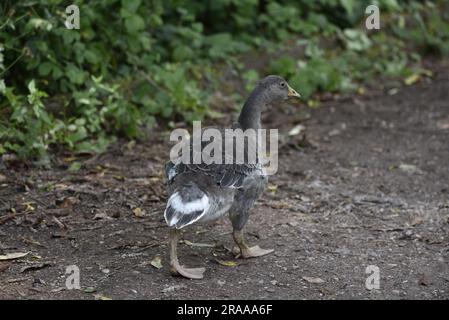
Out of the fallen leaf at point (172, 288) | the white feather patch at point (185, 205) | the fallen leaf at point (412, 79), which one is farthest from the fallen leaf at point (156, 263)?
the fallen leaf at point (412, 79)

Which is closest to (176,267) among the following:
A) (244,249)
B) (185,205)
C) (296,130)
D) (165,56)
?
(185,205)

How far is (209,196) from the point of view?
17.7 feet

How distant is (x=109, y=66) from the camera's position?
28.5 ft

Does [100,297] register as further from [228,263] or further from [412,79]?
[412,79]

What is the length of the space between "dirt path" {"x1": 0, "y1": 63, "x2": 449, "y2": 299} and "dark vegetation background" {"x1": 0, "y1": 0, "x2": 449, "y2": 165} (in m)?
A: 0.45

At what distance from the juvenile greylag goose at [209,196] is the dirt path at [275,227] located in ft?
0.51

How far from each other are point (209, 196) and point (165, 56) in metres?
4.92

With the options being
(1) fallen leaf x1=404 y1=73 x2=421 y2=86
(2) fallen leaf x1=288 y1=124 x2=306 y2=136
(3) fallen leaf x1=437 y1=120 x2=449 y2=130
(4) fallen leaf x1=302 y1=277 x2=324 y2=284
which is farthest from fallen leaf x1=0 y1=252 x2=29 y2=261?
(1) fallen leaf x1=404 y1=73 x2=421 y2=86

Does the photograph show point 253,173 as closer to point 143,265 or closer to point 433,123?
point 143,265

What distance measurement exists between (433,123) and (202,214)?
5.05 meters

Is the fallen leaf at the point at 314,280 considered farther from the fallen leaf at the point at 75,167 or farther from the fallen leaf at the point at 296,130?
the fallen leaf at the point at 296,130

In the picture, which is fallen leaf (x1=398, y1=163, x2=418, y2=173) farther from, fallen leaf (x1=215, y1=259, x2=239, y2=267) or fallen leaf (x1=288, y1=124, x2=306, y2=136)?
fallen leaf (x1=215, y1=259, x2=239, y2=267)

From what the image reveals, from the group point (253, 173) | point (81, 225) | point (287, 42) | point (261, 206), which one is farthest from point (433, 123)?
point (81, 225)

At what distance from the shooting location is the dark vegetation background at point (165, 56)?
7590 millimetres
